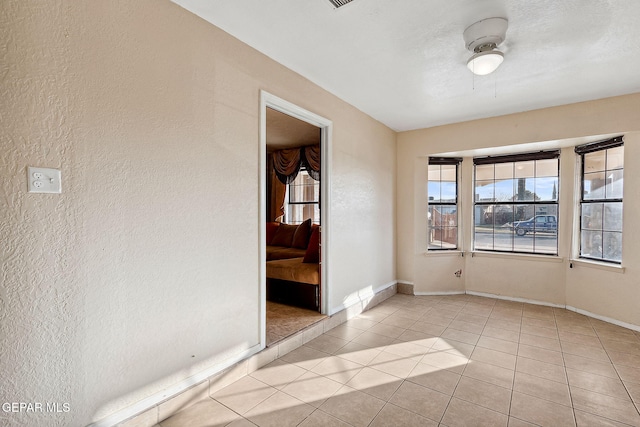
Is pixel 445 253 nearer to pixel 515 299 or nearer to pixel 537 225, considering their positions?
pixel 515 299

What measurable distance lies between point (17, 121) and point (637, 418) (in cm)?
384

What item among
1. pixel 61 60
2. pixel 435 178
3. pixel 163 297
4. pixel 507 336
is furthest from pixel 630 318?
pixel 61 60

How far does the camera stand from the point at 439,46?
2418 millimetres

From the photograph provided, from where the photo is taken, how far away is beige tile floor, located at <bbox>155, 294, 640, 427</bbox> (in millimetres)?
1940

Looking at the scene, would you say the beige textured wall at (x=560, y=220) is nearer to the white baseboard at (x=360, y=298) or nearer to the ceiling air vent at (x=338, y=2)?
the white baseboard at (x=360, y=298)

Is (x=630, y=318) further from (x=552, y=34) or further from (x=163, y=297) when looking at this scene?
(x=163, y=297)

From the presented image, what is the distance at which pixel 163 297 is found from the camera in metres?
1.90

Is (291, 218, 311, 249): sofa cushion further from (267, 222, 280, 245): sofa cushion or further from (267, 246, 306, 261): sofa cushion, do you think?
(267, 222, 280, 245): sofa cushion

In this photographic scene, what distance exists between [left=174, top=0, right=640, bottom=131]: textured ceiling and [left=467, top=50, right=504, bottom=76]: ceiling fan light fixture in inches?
6.0

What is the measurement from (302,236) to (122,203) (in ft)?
12.2

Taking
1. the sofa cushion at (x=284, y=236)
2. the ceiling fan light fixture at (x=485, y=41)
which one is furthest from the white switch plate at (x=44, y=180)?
the sofa cushion at (x=284, y=236)

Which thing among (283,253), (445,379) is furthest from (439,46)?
(283,253)

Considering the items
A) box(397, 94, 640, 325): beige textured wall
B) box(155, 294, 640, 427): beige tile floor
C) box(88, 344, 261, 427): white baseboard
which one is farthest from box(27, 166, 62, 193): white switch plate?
box(397, 94, 640, 325): beige textured wall

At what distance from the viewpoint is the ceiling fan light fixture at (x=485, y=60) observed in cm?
228
